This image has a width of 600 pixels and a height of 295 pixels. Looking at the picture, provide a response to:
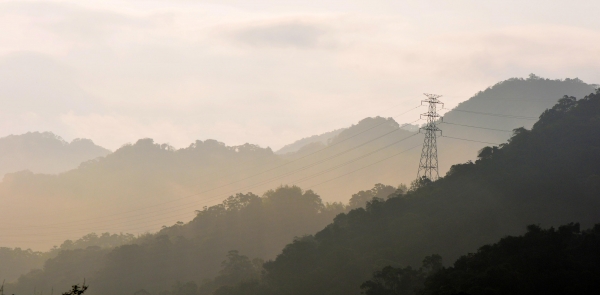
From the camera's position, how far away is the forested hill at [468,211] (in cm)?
8100

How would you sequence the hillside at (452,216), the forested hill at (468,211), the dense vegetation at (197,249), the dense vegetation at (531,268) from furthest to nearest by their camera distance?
the dense vegetation at (197,249), the hillside at (452,216), the forested hill at (468,211), the dense vegetation at (531,268)

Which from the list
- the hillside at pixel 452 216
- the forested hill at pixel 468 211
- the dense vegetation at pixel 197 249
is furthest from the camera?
the dense vegetation at pixel 197 249

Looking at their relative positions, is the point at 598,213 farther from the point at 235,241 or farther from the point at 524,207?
the point at 235,241

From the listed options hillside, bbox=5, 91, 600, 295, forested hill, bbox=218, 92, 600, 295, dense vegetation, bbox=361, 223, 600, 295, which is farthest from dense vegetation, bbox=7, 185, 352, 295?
dense vegetation, bbox=361, 223, 600, 295

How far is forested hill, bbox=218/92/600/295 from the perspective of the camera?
8100 centimetres

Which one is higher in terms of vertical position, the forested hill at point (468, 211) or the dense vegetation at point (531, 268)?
the forested hill at point (468, 211)

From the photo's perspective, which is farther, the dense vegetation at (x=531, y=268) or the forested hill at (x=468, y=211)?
the forested hill at (x=468, y=211)

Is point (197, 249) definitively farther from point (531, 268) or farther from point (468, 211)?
point (531, 268)

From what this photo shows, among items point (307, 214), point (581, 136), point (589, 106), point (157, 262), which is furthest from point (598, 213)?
point (157, 262)

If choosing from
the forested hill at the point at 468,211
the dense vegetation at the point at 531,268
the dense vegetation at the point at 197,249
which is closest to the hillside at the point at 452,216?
the forested hill at the point at 468,211

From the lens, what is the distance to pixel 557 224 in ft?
258

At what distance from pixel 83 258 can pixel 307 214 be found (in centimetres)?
4423

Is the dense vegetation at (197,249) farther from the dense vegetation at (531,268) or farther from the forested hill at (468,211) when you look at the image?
the dense vegetation at (531,268)

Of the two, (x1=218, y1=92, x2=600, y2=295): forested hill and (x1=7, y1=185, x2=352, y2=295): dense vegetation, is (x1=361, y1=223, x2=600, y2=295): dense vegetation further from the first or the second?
(x1=7, y1=185, x2=352, y2=295): dense vegetation
